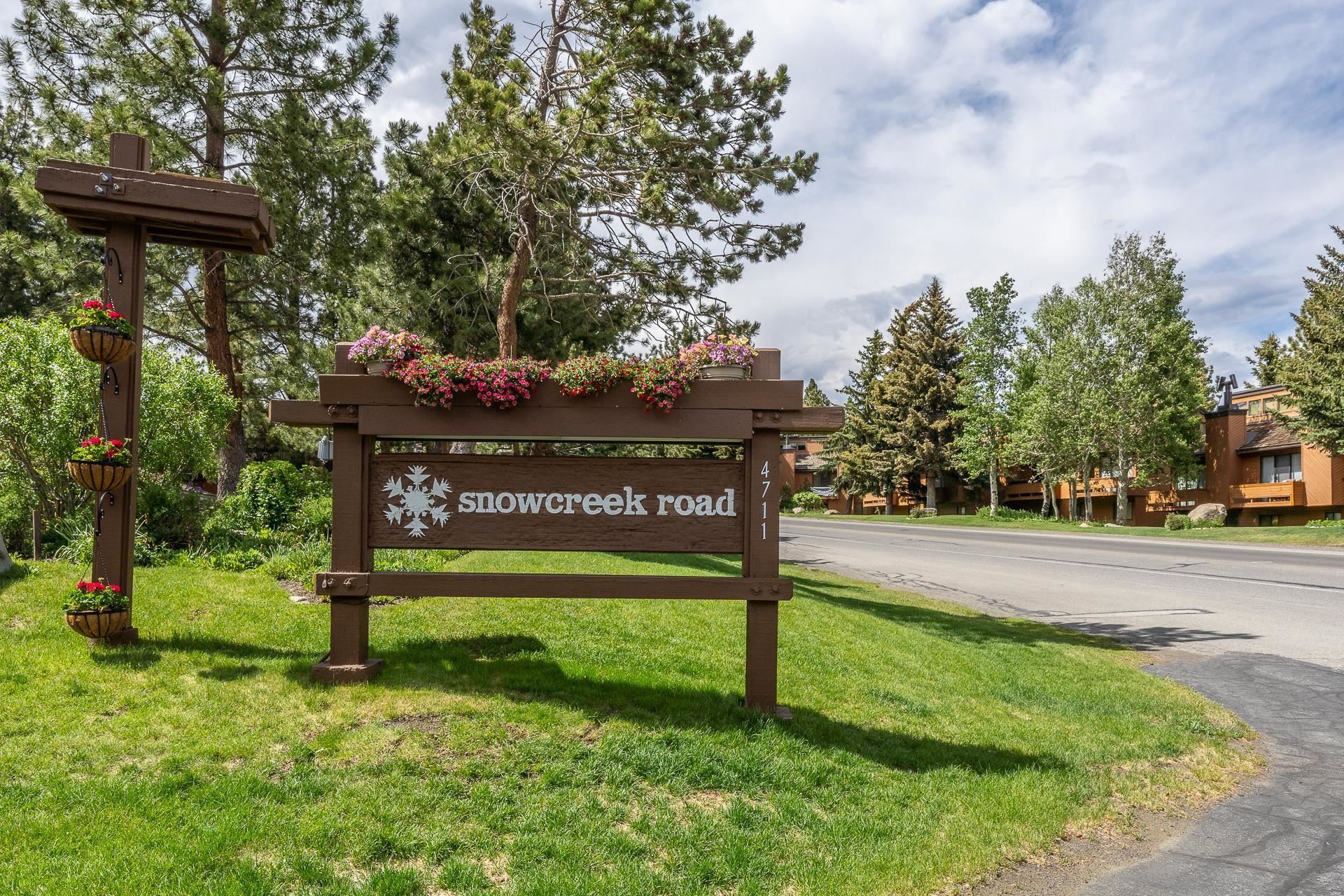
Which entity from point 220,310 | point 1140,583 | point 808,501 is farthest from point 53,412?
point 808,501

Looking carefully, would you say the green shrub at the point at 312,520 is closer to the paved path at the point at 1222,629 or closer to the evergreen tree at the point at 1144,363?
the paved path at the point at 1222,629

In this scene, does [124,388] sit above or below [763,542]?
above

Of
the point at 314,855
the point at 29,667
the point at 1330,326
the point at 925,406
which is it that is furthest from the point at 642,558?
the point at 925,406

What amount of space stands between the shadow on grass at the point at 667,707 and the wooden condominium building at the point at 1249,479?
75.0ft

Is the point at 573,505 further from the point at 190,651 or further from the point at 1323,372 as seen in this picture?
the point at 1323,372

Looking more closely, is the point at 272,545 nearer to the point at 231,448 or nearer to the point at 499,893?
the point at 231,448

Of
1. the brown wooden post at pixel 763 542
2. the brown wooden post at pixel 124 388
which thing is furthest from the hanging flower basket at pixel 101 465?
the brown wooden post at pixel 763 542

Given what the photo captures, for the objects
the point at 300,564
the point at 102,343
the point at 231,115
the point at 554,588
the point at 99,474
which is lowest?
the point at 300,564

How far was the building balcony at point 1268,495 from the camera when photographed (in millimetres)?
32094

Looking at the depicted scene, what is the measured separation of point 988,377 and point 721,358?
1550 inches

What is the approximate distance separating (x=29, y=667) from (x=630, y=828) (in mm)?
3839

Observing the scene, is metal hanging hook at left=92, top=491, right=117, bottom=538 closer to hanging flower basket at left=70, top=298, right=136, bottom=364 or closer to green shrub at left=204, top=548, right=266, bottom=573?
hanging flower basket at left=70, top=298, right=136, bottom=364

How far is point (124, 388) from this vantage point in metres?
5.18

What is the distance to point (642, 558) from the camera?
1344cm
